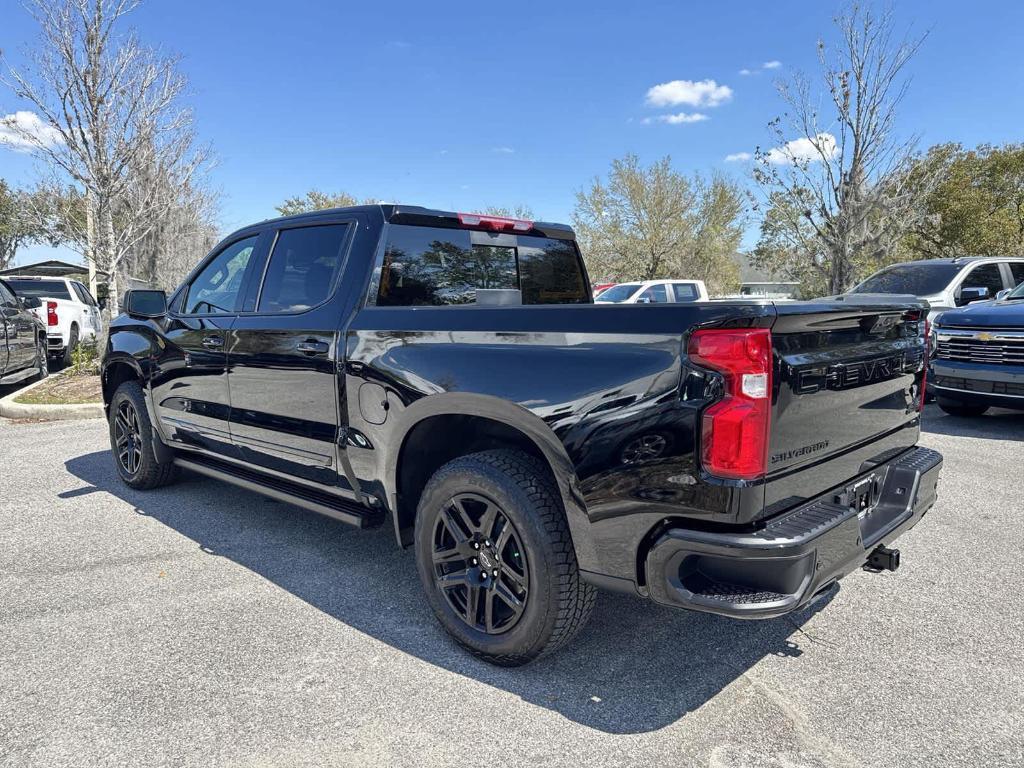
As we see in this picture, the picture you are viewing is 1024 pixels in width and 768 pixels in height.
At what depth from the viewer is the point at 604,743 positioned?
7.54ft

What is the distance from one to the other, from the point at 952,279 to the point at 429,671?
952 centimetres

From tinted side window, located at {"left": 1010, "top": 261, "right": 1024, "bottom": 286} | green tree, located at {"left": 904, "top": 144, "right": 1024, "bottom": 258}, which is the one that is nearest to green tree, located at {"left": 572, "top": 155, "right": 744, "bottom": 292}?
green tree, located at {"left": 904, "top": 144, "right": 1024, "bottom": 258}

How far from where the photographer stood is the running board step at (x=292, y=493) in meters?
3.31

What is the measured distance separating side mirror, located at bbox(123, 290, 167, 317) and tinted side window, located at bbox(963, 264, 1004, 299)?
32.7 ft

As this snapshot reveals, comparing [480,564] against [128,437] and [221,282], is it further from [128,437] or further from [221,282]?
[128,437]

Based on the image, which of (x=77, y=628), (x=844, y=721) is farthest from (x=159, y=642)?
(x=844, y=721)

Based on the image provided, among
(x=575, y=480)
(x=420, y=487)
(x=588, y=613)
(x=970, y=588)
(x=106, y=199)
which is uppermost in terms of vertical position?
(x=106, y=199)

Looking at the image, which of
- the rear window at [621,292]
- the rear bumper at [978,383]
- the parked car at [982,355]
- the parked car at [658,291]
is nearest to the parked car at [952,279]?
the parked car at [982,355]

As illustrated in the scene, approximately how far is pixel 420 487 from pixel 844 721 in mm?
1896

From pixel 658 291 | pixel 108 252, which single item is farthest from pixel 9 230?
pixel 658 291

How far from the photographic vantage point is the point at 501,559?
268cm

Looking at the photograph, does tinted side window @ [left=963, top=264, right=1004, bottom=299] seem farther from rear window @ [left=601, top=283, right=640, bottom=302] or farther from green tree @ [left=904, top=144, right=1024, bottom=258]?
green tree @ [left=904, top=144, right=1024, bottom=258]

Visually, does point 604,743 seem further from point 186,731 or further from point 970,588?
point 970,588

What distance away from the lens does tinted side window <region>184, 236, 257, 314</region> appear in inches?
159
